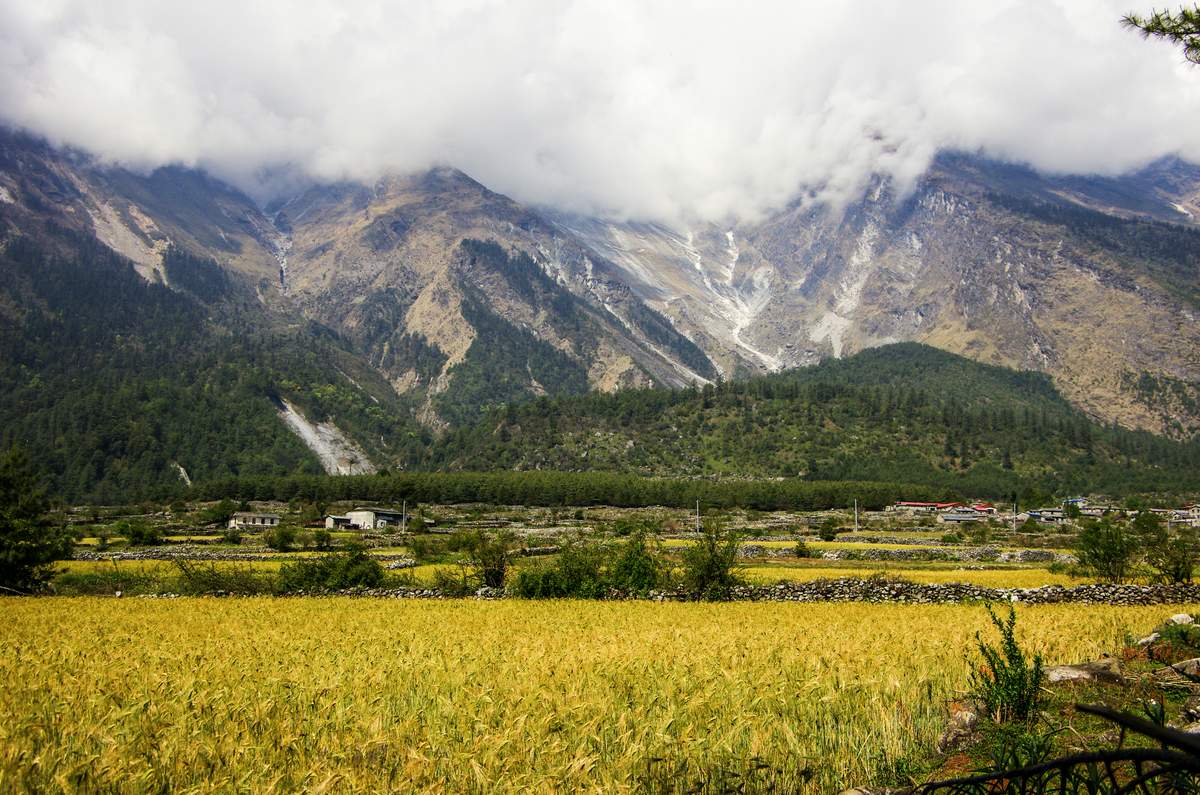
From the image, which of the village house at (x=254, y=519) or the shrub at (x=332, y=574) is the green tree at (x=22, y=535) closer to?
the shrub at (x=332, y=574)

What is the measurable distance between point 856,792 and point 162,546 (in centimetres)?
7770

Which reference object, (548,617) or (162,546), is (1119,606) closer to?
(548,617)

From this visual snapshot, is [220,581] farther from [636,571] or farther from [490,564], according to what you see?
[636,571]

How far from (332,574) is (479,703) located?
32.8 meters

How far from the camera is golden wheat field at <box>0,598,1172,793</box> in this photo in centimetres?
714

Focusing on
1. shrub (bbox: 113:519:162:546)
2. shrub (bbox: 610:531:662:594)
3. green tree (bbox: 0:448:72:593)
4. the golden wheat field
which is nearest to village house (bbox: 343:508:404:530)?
shrub (bbox: 113:519:162:546)

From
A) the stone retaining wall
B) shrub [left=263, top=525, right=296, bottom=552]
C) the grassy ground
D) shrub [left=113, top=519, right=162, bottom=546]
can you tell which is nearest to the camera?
the stone retaining wall

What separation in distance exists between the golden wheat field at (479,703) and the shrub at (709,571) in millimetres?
12735

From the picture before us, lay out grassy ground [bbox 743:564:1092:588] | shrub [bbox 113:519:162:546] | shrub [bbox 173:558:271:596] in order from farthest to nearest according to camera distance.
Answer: shrub [bbox 113:519:162:546] → grassy ground [bbox 743:564:1092:588] → shrub [bbox 173:558:271:596]

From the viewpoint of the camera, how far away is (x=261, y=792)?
6152 millimetres

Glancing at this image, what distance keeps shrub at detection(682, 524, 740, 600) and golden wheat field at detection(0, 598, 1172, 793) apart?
1273 centimetres

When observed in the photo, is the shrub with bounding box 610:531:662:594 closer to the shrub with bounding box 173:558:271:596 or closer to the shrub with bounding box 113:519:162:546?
the shrub with bounding box 173:558:271:596

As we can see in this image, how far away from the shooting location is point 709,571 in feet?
111

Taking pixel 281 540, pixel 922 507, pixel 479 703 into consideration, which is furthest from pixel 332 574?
pixel 922 507
